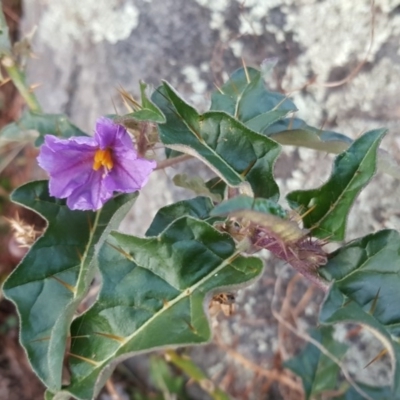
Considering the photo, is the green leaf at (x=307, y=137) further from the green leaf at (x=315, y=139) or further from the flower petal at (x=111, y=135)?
the flower petal at (x=111, y=135)

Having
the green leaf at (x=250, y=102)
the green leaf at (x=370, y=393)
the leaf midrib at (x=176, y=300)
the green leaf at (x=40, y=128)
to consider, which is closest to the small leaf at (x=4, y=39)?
the green leaf at (x=40, y=128)

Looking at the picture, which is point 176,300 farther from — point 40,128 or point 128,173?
point 40,128

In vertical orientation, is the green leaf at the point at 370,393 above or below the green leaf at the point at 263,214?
below

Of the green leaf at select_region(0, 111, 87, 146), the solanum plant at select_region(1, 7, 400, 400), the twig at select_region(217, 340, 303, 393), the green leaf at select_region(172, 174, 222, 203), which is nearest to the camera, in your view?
the solanum plant at select_region(1, 7, 400, 400)

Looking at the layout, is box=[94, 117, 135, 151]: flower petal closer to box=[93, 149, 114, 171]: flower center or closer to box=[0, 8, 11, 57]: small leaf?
box=[93, 149, 114, 171]: flower center

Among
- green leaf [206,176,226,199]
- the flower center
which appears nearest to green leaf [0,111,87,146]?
the flower center
